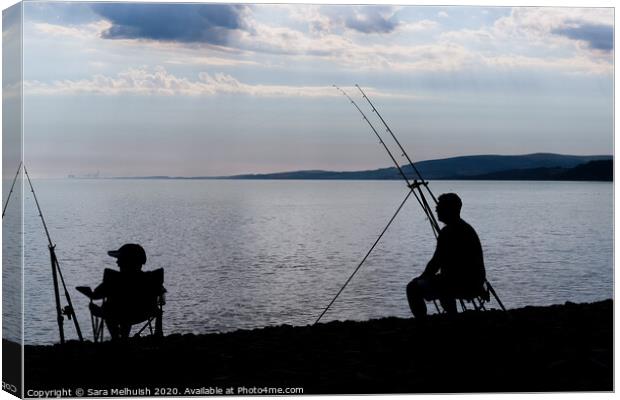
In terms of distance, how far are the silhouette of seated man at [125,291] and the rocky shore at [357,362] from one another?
0.72 ft

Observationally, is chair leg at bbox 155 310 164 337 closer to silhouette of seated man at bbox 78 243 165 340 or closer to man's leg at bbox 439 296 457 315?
silhouette of seated man at bbox 78 243 165 340

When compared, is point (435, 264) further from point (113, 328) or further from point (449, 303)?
point (113, 328)

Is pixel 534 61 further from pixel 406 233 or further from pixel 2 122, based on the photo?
pixel 406 233

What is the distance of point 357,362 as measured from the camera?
6484 mm

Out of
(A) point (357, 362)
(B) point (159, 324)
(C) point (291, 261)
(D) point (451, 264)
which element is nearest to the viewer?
(D) point (451, 264)

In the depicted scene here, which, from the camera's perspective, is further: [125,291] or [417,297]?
[125,291]

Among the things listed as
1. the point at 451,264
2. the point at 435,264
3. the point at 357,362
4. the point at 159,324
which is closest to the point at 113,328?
the point at 159,324

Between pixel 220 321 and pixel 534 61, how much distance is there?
1117cm

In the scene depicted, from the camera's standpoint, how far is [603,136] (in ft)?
24.1

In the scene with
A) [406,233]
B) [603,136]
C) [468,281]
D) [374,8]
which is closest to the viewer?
[468,281]

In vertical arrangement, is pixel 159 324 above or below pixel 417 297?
below

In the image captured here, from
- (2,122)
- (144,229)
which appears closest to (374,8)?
(2,122)

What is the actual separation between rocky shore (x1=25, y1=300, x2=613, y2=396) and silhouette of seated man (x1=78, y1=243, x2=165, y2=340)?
221 mm

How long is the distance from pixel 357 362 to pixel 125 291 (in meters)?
1.80
